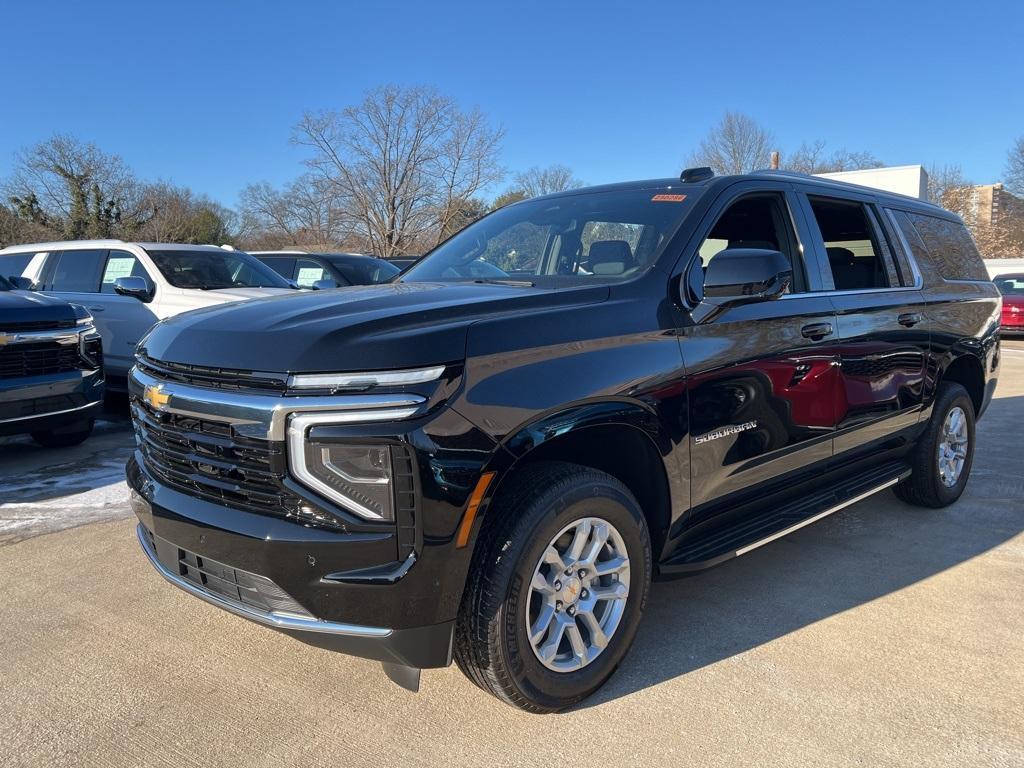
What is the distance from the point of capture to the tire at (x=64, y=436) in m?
6.34

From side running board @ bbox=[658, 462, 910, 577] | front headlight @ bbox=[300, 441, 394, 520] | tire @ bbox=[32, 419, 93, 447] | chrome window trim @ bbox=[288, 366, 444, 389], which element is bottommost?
tire @ bbox=[32, 419, 93, 447]

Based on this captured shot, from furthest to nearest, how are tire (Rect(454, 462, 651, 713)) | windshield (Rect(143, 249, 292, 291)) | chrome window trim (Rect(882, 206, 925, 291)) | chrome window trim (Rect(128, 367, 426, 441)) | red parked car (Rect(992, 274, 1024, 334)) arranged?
red parked car (Rect(992, 274, 1024, 334)), windshield (Rect(143, 249, 292, 291)), chrome window trim (Rect(882, 206, 925, 291)), tire (Rect(454, 462, 651, 713)), chrome window trim (Rect(128, 367, 426, 441))

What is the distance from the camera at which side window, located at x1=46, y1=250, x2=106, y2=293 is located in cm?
862

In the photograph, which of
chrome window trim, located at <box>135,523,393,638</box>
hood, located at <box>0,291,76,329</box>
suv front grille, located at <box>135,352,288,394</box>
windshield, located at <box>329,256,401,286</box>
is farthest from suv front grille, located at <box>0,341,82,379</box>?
windshield, located at <box>329,256,401,286</box>

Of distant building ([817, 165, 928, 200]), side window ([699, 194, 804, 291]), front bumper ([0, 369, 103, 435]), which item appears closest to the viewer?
side window ([699, 194, 804, 291])

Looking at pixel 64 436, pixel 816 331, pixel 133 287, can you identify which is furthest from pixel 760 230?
pixel 133 287

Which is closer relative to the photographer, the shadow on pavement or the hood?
the shadow on pavement

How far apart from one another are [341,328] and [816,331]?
2.31 m

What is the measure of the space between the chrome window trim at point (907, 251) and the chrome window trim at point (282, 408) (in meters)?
3.54

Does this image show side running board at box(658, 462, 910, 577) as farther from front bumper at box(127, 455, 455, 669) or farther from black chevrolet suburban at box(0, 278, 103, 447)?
black chevrolet suburban at box(0, 278, 103, 447)

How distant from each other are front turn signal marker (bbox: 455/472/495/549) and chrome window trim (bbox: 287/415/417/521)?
23 centimetres

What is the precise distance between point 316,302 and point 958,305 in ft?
13.4

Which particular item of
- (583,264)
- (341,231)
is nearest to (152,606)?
(583,264)

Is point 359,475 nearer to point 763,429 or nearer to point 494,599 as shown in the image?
point 494,599
